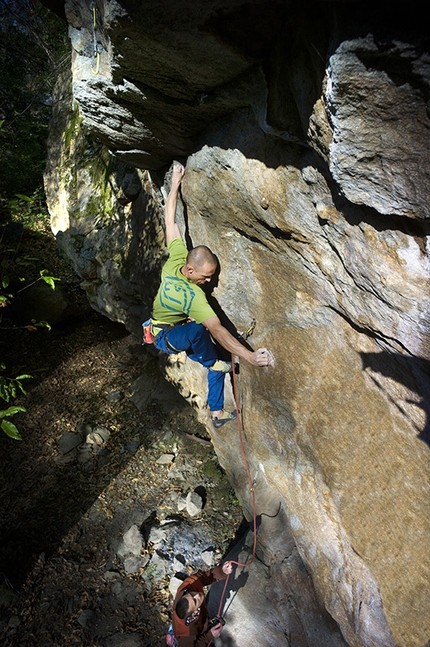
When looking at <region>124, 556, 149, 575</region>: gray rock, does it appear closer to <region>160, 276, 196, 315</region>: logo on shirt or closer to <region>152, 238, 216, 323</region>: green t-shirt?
<region>152, 238, 216, 323</region>: green t-shirt

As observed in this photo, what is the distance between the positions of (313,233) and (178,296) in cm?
162

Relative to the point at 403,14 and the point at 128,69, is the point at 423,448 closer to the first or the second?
the point at 403,14

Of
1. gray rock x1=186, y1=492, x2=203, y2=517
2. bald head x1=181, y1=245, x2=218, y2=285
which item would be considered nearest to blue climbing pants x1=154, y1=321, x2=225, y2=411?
bald head x1=181, y1=245, x2=218, y2=285

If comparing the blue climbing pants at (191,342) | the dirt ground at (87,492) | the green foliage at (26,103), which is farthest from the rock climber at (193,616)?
the green foliage at (26,103)

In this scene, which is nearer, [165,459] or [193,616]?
[193,616]

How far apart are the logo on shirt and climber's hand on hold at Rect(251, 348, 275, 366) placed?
82 centimetres

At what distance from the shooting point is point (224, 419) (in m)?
5.55

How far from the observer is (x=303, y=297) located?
11.9ft

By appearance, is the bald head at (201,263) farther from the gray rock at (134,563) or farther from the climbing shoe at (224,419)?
the gray rock at (134,563)

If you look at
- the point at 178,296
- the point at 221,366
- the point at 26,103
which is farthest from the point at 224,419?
the point at 26,103

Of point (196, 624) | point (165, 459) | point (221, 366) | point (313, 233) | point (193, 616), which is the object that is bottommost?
point (165, 459)

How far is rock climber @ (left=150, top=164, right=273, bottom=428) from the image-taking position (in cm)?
390

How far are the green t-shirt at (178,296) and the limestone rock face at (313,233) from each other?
341 mm

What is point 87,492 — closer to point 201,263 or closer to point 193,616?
point 193,616
